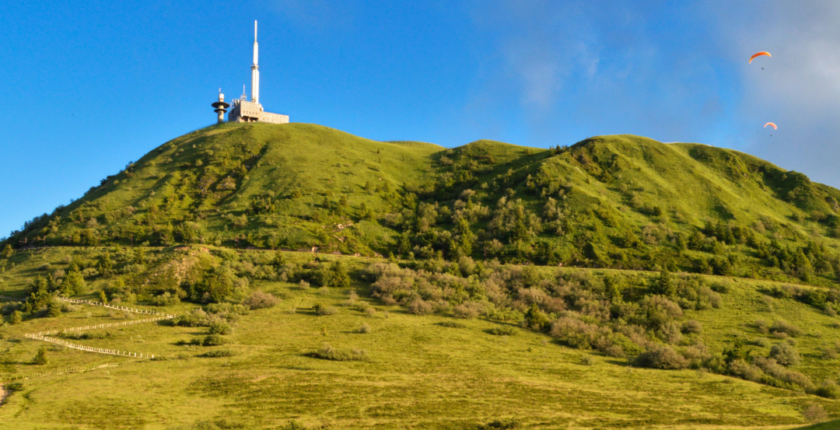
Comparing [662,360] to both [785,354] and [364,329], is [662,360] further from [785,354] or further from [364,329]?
[364,329]

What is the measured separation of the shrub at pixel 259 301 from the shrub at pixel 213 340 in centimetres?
990

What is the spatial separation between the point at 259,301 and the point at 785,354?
4026cm

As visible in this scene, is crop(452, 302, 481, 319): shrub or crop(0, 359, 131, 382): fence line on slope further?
crop(452, 302, 481, 319): shrub

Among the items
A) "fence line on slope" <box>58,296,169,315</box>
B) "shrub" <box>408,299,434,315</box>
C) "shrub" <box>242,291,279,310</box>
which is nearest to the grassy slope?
"fence line on slope" <box>58,296,169,315</box>

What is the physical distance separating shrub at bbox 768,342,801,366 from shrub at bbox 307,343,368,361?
2682 cm

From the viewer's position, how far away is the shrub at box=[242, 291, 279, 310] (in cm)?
4138

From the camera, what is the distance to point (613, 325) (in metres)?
37.2

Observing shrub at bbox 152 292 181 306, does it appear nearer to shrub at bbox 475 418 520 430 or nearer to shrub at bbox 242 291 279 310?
shrub at bbox 242 291 279 310

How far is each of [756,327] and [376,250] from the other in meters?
43.2

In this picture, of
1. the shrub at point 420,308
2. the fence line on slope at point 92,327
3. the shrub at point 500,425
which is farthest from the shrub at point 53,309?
the shrub at point 500,425

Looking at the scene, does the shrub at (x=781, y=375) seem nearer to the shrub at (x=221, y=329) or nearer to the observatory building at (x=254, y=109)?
the shrub at (x=221, y=329)

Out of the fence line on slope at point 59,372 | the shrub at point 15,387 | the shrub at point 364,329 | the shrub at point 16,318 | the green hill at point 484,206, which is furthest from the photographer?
the green hill at point 484,206

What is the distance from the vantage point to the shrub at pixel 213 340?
→ 30.4m

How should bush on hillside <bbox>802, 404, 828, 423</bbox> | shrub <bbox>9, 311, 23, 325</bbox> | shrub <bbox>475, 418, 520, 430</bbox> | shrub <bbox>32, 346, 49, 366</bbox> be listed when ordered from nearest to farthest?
1. shrub <bbox>475, 418, 520, 430</bbox>
2. bush on hillside <bbox>802, 404, 828, 423</bbox>
3. shrub <bbox>32, 346, 49, 366</bbox>
4. shrub <bbox>9, 311, 23, 325</bbox>
